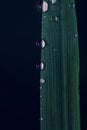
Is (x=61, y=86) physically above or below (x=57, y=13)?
below

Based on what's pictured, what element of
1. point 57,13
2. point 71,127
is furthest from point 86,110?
point 57,13

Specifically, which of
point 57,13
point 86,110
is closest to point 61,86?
point 57,13

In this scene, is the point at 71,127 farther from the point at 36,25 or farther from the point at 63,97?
the point at 36,25

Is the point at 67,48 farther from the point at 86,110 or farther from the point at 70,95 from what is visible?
the point at 86,110

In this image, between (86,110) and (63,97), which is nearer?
Result: (63,97)

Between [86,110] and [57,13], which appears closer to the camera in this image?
[57,13]

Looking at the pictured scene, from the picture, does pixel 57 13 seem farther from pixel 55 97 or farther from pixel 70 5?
pixel 55 97

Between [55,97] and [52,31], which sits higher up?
[52,31]
